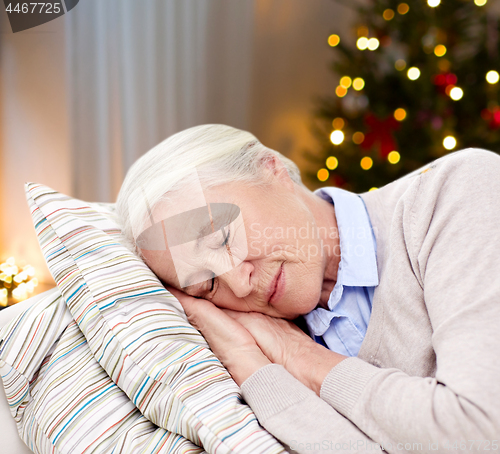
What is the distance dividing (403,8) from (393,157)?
0.82m

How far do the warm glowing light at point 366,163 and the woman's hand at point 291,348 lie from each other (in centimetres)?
163

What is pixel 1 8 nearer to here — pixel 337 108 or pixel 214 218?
pixel 214 218

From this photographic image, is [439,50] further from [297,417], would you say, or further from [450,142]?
[297,417]

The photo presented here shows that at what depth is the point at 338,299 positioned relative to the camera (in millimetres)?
977

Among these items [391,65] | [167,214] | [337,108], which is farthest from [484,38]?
[167,214]

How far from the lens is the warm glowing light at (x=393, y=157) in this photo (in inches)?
91.2

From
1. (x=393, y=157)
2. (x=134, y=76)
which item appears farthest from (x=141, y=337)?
(x=393, y=157)

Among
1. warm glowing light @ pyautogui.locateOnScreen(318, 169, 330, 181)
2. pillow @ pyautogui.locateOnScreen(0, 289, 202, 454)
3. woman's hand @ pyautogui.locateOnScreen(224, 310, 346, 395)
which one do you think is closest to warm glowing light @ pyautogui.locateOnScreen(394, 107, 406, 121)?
warm glowing light @ pyautogui.locateOnScreen(318, 169, 330, 181)

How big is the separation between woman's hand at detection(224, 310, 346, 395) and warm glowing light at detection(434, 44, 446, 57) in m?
1.87

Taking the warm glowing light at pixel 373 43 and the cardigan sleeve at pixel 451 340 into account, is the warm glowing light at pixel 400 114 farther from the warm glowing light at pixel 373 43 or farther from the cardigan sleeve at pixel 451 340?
the cardigan sleeve at pixel 451 340

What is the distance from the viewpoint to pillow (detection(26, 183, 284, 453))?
0.70m

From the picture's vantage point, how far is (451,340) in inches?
25.7

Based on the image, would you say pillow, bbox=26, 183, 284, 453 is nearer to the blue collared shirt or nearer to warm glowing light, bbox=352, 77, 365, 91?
the blue collared shirt

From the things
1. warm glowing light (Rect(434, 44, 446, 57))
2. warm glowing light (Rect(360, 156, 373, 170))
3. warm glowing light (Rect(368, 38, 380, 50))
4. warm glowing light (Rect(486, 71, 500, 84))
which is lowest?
warm glowing light (Rect(360, 156, 373, 170))
